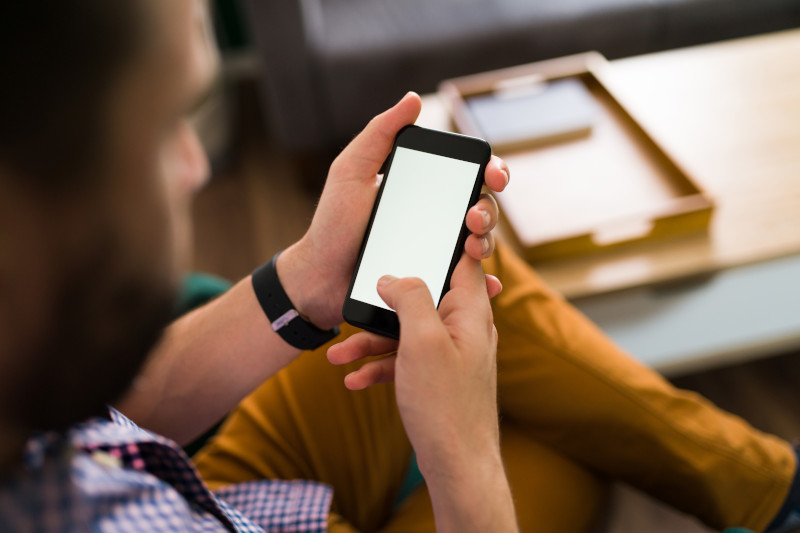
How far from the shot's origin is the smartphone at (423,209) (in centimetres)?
53

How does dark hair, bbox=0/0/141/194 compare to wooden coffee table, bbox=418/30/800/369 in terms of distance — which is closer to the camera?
dark hair, bbox=0/0/141/194

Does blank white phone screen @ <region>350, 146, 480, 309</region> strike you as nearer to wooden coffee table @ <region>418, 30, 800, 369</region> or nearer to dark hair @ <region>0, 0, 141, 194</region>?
dark hair @ <region>0, 0, 141, 194</region>

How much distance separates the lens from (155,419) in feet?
2.17

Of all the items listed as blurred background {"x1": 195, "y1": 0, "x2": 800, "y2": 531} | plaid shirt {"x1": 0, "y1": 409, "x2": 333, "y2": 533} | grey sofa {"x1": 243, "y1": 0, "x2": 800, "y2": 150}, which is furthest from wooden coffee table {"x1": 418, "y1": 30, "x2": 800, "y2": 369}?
plaid shirt {"x1": 0, "y1": 409, "x2": 333, "y2": 533}

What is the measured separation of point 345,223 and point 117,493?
0.30 m

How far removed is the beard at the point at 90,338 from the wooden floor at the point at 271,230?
893 millimetres

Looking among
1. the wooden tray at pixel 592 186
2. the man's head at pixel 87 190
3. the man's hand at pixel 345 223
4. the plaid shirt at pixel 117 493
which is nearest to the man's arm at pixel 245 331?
the man's hand at pixel 345 223

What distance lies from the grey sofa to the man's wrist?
94 cm

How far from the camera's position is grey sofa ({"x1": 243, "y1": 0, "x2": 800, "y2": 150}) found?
57.6 inches

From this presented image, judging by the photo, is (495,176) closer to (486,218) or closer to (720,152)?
(486,218)

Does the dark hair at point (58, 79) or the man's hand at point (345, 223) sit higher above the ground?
the dark hair at point (58, 79)

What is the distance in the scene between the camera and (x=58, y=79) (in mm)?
277

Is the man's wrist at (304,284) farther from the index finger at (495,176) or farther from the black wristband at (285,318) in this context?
the index finger at (495,176)

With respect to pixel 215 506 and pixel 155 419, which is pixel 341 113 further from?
pixel 215 506
